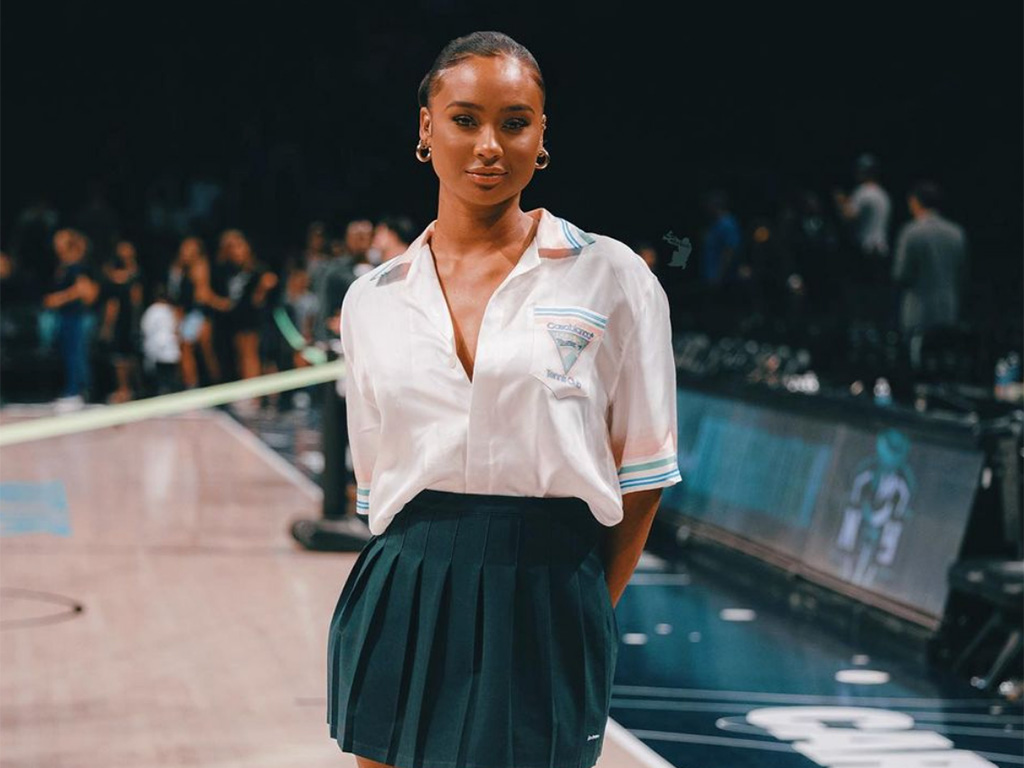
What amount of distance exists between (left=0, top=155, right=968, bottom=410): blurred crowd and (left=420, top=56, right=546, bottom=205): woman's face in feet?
31.9

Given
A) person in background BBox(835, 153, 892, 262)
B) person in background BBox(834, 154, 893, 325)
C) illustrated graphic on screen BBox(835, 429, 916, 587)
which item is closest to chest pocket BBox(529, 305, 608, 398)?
illustrated graphic on screen BBox(835, 429, 916, 587)

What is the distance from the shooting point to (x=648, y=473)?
8.48 feet

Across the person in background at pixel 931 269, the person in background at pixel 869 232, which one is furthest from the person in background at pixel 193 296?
the person in background at pixel 931 269

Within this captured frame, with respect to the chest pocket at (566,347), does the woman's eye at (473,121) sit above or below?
above

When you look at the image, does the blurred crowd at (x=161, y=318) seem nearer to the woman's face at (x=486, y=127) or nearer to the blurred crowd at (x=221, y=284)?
the blurred crowd at (x=221, y=284)

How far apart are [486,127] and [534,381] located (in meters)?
0.38

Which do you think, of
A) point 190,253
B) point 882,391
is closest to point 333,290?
point 882,391

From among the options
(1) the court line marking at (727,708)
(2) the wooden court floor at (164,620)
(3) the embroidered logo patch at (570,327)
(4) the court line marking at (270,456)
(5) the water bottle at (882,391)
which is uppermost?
(3) the embroidered logo patch at (570,327)

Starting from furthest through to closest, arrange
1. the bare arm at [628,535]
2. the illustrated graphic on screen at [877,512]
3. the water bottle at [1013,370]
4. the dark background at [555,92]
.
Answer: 1. the water bottle at [1013,370]
2. the illustrated graphic on screen at [877,512]
3. the dark background at [555,92]
4. the bare arm at [628,535]

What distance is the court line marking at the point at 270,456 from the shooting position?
464 inches

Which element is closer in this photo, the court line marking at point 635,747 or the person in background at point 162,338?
the court line marking at point 635,747

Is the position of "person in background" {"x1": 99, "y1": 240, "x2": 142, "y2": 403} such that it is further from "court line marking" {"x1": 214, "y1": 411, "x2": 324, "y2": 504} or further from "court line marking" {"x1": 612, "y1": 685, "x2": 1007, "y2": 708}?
"court line marking" {"x1": 612, "y1": 685, "x2": 1007, "y2": 708}

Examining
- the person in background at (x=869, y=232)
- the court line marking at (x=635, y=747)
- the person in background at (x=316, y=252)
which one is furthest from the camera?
the person in background at (x=316, y=252)

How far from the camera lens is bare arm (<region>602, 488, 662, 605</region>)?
8.66 ft
